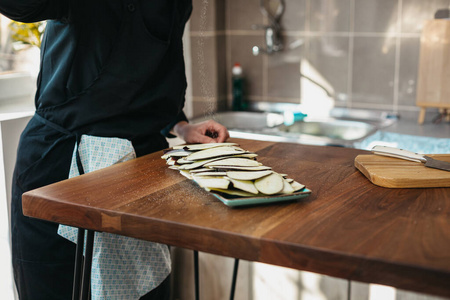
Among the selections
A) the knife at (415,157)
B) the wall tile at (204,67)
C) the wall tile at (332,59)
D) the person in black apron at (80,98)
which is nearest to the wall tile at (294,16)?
the wall tile at (332,59)

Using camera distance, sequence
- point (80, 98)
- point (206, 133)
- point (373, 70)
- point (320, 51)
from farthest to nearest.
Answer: point (320, 51)
point (373, 70)
point (206, 133)
point (80, 98)

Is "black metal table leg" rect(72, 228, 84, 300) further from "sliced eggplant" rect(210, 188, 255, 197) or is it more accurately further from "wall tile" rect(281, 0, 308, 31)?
"wall tile" rect(281, 0, 308, 31)

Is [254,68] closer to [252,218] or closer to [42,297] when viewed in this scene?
[42,297]

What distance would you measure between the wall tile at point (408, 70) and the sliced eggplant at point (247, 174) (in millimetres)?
1718

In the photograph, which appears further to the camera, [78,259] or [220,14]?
[220,14]

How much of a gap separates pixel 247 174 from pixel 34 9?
56cm

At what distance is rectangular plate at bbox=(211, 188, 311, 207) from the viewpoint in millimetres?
889

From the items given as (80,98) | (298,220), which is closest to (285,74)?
(80,98)

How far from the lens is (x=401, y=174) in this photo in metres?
1.04

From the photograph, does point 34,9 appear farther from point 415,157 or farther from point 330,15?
point 330,15

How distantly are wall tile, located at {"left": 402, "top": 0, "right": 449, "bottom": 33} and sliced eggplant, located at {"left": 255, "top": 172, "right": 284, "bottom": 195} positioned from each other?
1732mm

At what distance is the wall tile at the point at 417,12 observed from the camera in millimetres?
2361

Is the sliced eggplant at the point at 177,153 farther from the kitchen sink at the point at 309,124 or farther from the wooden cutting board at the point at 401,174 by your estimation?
the kitchen sink at the point at 309,124

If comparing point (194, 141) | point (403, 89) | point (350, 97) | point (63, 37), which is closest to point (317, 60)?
point (350, 97)
